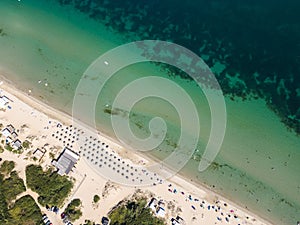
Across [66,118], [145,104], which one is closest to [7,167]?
[66,118]

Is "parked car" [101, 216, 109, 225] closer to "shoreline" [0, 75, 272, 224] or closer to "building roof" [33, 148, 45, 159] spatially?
"shoreline" [0, 75, 272, 224]

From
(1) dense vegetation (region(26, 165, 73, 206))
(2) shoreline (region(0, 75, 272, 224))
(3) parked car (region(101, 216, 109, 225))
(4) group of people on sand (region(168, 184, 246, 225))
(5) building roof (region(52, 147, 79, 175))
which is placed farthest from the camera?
(2) shoreline (region(0, 75, 272, 224))

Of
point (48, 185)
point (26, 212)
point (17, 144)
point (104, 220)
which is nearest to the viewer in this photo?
point (26, 212)

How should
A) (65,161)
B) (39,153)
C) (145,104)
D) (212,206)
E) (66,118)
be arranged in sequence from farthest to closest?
1. (145,104)
2. (66,118)
3. (39,153)
4. (65,161)
5. (212,206)

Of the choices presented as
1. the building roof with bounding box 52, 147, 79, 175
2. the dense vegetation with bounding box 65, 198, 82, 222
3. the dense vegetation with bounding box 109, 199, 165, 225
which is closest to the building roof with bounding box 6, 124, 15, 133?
the building roof with bounding box 52, 147, 79, 175

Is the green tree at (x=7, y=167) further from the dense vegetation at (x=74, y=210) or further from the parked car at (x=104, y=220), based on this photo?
the parked car at (x=104, y=220)

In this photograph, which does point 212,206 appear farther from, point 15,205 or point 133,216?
point 15,205

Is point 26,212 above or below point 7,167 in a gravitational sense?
below
